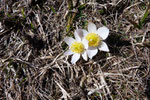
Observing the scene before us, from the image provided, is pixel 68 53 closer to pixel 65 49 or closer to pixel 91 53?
pixel 65 49

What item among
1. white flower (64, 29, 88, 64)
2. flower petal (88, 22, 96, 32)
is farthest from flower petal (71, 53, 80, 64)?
flower petal (88, 22, 96, 32)

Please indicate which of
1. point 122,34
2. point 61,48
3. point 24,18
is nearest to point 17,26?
point 24,18

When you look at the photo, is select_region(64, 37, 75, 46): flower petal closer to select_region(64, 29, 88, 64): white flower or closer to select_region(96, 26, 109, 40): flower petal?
select_region(64, 29, 88, 64): white flower

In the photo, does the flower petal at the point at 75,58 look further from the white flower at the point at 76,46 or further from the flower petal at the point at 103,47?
the flower petal at the point at 103,47

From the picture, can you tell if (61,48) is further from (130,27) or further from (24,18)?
(130,27)

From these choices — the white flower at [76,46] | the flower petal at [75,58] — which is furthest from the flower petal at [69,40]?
the flower petal at [75,58]

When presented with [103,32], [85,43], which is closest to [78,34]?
[85,43]

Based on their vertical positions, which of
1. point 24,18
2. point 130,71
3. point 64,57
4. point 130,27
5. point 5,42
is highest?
point 24,18
